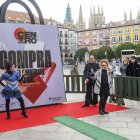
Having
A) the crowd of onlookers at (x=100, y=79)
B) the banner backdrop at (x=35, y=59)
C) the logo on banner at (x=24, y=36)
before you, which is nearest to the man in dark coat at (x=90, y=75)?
the crowd of onlookers at (x=100, y=79)

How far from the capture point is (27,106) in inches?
354

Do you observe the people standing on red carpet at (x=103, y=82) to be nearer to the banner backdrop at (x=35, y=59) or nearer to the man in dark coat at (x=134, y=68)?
the man in dark coat at (x=134, y=68)

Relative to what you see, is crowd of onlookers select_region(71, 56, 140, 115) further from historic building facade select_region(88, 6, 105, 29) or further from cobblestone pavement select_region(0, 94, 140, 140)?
historic building facade select_region(88, 6, 105, 29)

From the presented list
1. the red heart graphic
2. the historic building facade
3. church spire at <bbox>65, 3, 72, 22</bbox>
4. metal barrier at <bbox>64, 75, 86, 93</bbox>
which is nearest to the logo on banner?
the red heart graphic

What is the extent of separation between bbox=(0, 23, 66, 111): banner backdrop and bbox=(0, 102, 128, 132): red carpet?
1.29 ft

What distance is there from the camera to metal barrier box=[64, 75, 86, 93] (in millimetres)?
10938

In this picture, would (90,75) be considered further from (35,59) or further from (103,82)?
(35,59)

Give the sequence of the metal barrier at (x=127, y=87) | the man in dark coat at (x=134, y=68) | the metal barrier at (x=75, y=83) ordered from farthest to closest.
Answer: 1. the metal barrier at (x=75, y=83)
2. the man in dark coat at (x=134, y=68)
3. the metal barrier at (x=127, y=87)

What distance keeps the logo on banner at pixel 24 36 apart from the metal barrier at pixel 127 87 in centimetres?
276

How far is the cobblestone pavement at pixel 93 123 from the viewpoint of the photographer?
582cm

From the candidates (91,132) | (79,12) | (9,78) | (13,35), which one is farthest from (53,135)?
(79,12)

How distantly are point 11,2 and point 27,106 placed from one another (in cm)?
319

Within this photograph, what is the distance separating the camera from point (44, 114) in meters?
8.07

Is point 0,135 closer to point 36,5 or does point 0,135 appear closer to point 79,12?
point 36,5
